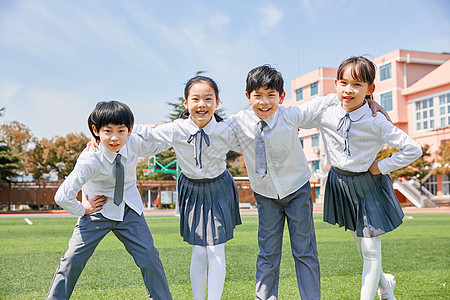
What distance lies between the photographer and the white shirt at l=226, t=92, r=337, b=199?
2.71 meters

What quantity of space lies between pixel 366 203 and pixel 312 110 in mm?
724

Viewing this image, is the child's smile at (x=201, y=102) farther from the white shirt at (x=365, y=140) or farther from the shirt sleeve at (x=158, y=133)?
the white shirt at (x=365, y=140)

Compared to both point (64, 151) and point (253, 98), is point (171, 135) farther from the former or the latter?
point (64, 151)

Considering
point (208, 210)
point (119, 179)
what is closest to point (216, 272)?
point (208, 210)

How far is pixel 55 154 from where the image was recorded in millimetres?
29078

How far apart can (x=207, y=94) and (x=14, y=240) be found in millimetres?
6808

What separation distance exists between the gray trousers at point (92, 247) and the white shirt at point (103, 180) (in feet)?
0.22

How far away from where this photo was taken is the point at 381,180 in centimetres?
285

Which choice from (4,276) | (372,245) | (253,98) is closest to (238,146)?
(253,98)

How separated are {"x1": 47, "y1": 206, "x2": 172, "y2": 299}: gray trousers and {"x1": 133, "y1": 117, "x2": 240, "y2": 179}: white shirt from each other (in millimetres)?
517

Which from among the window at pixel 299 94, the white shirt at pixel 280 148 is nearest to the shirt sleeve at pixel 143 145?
the white shirt at pixel 280 148

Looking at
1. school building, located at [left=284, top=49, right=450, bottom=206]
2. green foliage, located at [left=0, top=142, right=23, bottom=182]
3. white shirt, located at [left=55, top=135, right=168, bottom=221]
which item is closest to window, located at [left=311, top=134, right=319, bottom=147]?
school building, located at [left=284, top=49, right=450, bottom=206]

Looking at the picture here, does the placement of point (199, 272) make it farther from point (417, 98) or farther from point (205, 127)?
point (417, 98)

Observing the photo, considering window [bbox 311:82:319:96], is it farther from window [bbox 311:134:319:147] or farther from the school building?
Result: window [bbox 311:134:319:147]
